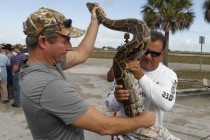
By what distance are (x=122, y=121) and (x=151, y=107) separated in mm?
945

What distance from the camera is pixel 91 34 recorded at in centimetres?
384

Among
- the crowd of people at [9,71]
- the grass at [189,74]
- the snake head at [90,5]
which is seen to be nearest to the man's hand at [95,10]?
the snake head at [90,5]

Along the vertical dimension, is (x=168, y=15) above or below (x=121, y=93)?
above

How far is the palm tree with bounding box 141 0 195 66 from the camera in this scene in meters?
24.3

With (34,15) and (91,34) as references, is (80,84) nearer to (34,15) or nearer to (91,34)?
(91,34)

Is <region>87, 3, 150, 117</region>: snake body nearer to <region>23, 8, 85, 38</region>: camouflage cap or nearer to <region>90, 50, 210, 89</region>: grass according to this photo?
<region>23, 8, 85, 38</region>: camouflage cap

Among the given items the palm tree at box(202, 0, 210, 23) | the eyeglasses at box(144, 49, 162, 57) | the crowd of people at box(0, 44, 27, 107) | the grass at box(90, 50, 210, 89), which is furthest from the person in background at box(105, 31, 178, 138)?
the palm tree at box(202, 0, 210, 23)

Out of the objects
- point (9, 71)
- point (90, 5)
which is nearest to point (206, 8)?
point (9, 71)

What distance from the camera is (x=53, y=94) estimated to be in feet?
8.12

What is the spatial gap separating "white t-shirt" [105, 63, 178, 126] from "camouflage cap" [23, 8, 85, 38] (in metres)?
0.91

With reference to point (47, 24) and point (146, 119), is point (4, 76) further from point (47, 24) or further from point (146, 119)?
point (146, 119)

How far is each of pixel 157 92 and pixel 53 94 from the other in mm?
1178

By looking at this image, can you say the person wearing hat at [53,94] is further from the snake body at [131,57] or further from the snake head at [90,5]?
the snake head at [90,5]

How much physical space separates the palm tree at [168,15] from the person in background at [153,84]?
21311 mm
